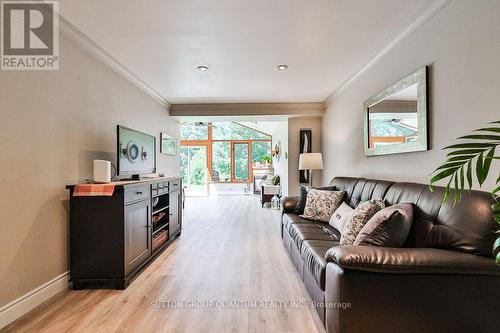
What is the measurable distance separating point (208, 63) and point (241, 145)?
7204 mm

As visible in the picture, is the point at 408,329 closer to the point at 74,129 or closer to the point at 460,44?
the point at 460,44

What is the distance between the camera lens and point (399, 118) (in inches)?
102

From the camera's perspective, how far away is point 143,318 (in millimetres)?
1903

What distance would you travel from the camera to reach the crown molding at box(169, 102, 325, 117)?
5297 mm

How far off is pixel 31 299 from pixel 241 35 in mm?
2943

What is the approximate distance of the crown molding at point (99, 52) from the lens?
2327 mm

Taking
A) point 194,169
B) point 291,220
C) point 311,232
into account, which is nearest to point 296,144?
point 291,220

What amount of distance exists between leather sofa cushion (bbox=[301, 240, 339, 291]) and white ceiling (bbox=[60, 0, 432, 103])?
1993mm

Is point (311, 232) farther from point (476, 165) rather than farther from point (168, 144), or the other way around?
point (168, 144)

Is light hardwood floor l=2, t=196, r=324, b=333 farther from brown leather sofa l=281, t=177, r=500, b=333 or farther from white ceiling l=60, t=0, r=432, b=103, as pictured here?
white ceiling l=60, t=0, r=432, b=103

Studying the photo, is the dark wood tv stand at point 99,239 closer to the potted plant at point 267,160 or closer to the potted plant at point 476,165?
the potted plant at point 476,165

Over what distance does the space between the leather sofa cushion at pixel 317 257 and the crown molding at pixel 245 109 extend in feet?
11.7

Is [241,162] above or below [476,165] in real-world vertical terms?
above

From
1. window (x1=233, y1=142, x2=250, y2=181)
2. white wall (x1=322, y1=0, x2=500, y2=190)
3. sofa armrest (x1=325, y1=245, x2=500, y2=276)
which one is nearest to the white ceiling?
white wall (x1=322, y1=0, x2=500, y2=190)
